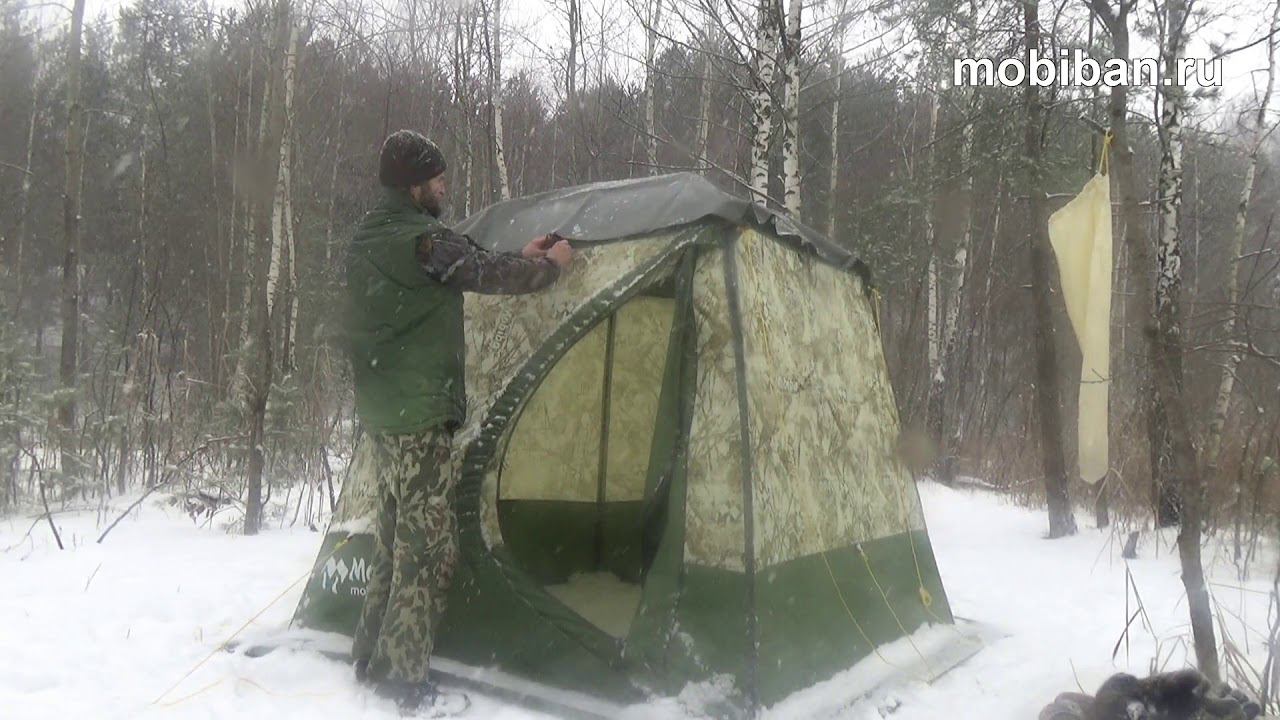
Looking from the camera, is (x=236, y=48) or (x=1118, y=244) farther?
(x=1118, y=244)

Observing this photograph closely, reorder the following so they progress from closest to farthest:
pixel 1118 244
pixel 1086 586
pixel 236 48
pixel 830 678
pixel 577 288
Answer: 1. pixel 830 678
2. pixel 577 288
3. pixel 1086 586
4. pixel 236 48
5. pixel 1118 244

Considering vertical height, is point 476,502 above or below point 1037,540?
above

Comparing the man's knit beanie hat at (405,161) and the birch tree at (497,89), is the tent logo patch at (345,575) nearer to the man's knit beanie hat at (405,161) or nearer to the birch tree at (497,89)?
the man's knit beanie hat at (405,161)

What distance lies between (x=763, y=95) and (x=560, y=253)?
424cm

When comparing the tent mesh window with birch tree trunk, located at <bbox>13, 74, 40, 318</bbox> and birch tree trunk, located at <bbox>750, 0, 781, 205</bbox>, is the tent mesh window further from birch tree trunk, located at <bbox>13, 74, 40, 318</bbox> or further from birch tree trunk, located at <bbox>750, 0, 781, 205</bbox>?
A: birch tree trunk, located at <bbox>13, 74, 40, 318</bbox>

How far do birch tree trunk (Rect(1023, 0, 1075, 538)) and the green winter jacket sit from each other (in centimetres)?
540

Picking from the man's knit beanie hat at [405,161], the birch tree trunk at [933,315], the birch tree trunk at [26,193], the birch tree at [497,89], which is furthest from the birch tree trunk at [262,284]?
the birch tree trunk at [933,315]

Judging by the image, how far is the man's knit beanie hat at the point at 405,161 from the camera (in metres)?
3.00

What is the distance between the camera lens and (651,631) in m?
2.93

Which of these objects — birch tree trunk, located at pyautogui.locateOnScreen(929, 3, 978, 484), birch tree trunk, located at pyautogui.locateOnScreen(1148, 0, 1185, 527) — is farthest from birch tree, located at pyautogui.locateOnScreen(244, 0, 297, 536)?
birch tree trunk, located at pyautogui.locateOnScreen(929, 3, 978, 484)

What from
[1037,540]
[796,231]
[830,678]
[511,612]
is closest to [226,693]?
[511,612]

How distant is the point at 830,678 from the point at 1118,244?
15.0 meters

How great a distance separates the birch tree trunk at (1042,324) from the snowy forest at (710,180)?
0.03 metres

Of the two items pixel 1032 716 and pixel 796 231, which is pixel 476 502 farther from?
pixel 1032 716
